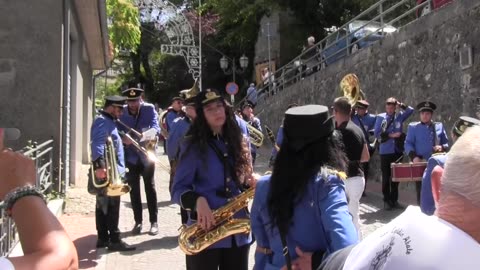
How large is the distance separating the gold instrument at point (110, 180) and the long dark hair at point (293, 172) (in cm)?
429

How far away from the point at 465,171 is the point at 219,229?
2.31 metres

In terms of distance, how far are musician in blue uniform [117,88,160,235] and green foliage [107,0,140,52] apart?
37.8 ft

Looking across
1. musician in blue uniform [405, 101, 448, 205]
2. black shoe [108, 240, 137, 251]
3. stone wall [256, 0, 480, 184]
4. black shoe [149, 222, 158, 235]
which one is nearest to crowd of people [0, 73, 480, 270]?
black shoe [108, 240, 137, 251]

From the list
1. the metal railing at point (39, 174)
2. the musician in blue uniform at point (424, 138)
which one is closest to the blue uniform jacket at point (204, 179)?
the metal railing at point (39, 174)

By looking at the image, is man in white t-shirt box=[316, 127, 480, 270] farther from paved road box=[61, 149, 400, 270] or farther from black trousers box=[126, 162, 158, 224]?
black trousers box=[126, 162, 158, 224]

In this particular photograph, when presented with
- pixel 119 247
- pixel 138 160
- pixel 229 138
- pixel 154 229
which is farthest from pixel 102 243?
pixel 229 138

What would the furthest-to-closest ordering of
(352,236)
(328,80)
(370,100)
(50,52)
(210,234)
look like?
(328,80), (370,100), (50,52), (210,234), (352,236)

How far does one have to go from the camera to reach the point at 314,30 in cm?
3106

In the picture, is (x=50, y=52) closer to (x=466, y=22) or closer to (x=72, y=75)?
(x=72, y=75)

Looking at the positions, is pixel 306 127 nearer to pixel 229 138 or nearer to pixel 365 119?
pixel 229 138

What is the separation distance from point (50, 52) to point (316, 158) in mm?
7205

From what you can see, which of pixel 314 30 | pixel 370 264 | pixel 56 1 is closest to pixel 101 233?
pixel 56 1

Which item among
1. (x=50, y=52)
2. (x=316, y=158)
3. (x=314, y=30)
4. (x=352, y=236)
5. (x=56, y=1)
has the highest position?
(x=314, y=30)

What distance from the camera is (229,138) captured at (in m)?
3.99
